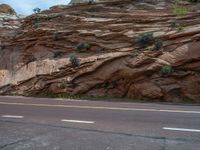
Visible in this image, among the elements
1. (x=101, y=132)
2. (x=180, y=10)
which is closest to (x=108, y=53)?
(x=180, y=10)

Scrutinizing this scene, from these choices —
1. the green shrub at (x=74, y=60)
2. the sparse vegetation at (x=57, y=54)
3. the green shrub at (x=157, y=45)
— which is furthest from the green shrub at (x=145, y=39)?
the sparse vegetation at (x=57, y=54)

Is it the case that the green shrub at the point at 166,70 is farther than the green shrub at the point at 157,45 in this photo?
No

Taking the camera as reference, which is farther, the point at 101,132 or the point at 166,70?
the point at 166,70

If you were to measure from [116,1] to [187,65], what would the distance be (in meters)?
11.9

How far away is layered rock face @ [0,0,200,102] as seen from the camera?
1950 centimetres

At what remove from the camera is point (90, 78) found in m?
22.3

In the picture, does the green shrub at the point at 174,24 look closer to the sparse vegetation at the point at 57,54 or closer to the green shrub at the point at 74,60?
the green shrub at the point at 74,60

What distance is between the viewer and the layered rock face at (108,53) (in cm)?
1950

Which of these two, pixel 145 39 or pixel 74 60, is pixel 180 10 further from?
pixel 74 60

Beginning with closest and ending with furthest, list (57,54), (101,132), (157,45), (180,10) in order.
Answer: (101,132), (157,45), (180,10), (57,54)

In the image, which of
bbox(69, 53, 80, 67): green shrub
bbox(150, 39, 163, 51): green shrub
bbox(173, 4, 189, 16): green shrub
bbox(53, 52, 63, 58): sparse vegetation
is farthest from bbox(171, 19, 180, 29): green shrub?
bbox(53, 52, 63, 58): sparse vegetation

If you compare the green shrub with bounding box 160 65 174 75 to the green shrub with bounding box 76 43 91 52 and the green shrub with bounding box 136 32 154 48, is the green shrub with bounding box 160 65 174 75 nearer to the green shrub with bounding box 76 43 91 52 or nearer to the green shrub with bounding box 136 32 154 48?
the green shrub with bounding box 136 32 154 48

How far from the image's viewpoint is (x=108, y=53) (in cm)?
2284

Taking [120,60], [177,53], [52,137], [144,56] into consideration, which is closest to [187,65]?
[177,53]
